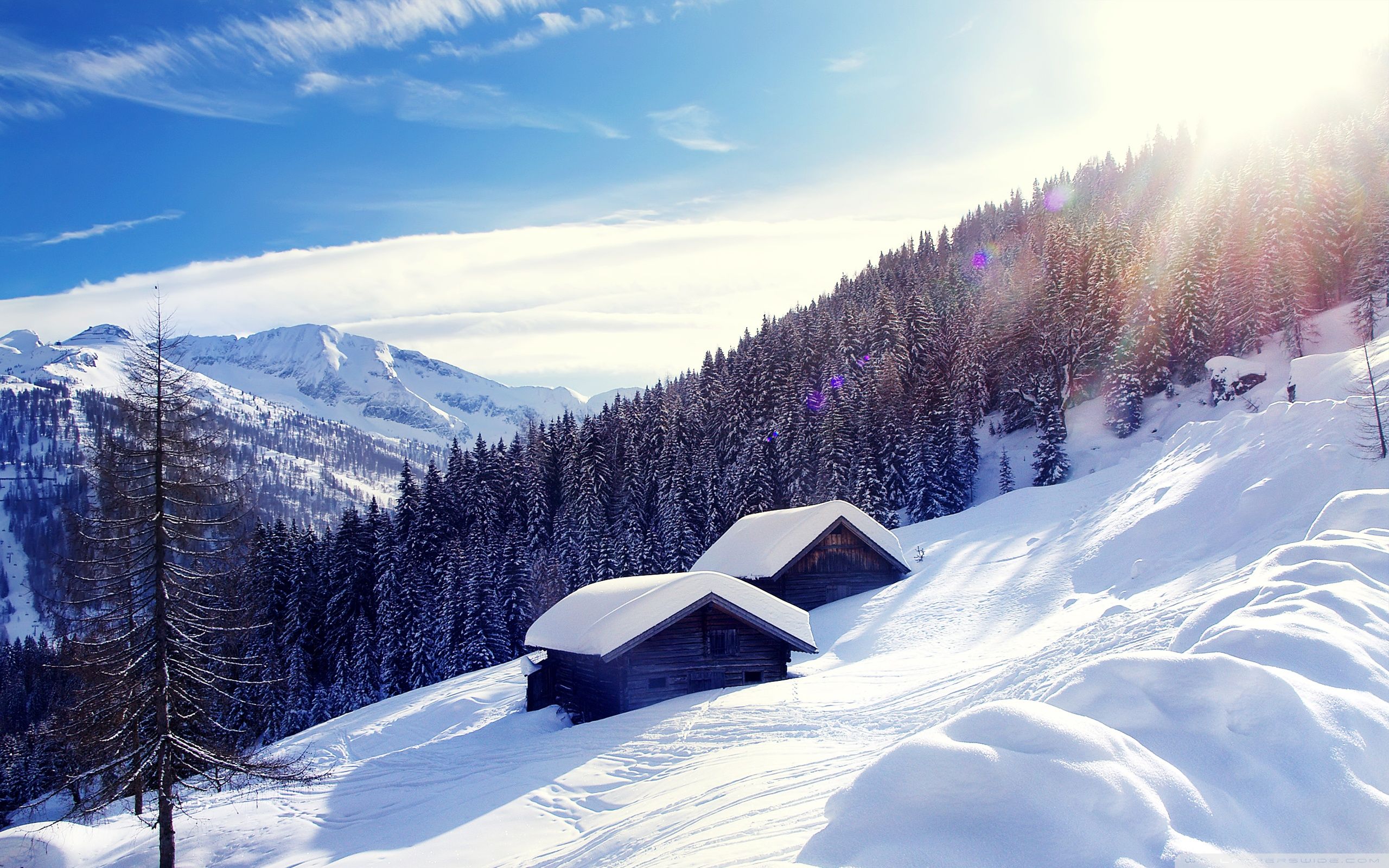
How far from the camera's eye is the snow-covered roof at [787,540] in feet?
109

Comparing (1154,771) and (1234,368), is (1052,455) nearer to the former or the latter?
(1234,368)

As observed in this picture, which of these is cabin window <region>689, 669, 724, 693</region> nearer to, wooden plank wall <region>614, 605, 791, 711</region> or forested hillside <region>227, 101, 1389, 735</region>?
wooden plank wall <region>614, 605, 791, 711</region>

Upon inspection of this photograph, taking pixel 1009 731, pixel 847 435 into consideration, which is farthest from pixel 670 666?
pixel 847 435

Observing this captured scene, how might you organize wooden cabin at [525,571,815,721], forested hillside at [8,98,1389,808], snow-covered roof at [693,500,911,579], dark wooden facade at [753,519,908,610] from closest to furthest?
wooden cabin at [525,571,815,721] < snow-covered roof at [693,500,911,579] < dark wooden facade at [753,519,908,610] < forested hillside at [8,98,1389,808]

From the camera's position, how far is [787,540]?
33594mm

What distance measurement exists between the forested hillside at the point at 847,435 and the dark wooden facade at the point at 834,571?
16.9 metres

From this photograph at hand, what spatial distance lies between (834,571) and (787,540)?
2.98 metres

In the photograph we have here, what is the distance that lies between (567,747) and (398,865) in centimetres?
648

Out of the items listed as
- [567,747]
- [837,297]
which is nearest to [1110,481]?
[567,747]

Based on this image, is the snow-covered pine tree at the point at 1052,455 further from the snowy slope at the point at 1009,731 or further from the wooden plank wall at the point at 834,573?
the wooden plank wall at the point at 834,573

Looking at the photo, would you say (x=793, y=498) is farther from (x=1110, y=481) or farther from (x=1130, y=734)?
(x=1130, y=734)

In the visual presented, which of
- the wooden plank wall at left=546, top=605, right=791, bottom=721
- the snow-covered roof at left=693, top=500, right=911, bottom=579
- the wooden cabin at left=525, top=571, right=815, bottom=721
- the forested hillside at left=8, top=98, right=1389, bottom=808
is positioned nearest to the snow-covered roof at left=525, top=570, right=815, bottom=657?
the wooden cabin at left=525, top=571, right=815, bottom=721

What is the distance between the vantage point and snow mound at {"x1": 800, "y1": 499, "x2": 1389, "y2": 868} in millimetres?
5293

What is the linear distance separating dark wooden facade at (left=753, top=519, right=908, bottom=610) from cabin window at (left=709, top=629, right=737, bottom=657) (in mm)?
9698
